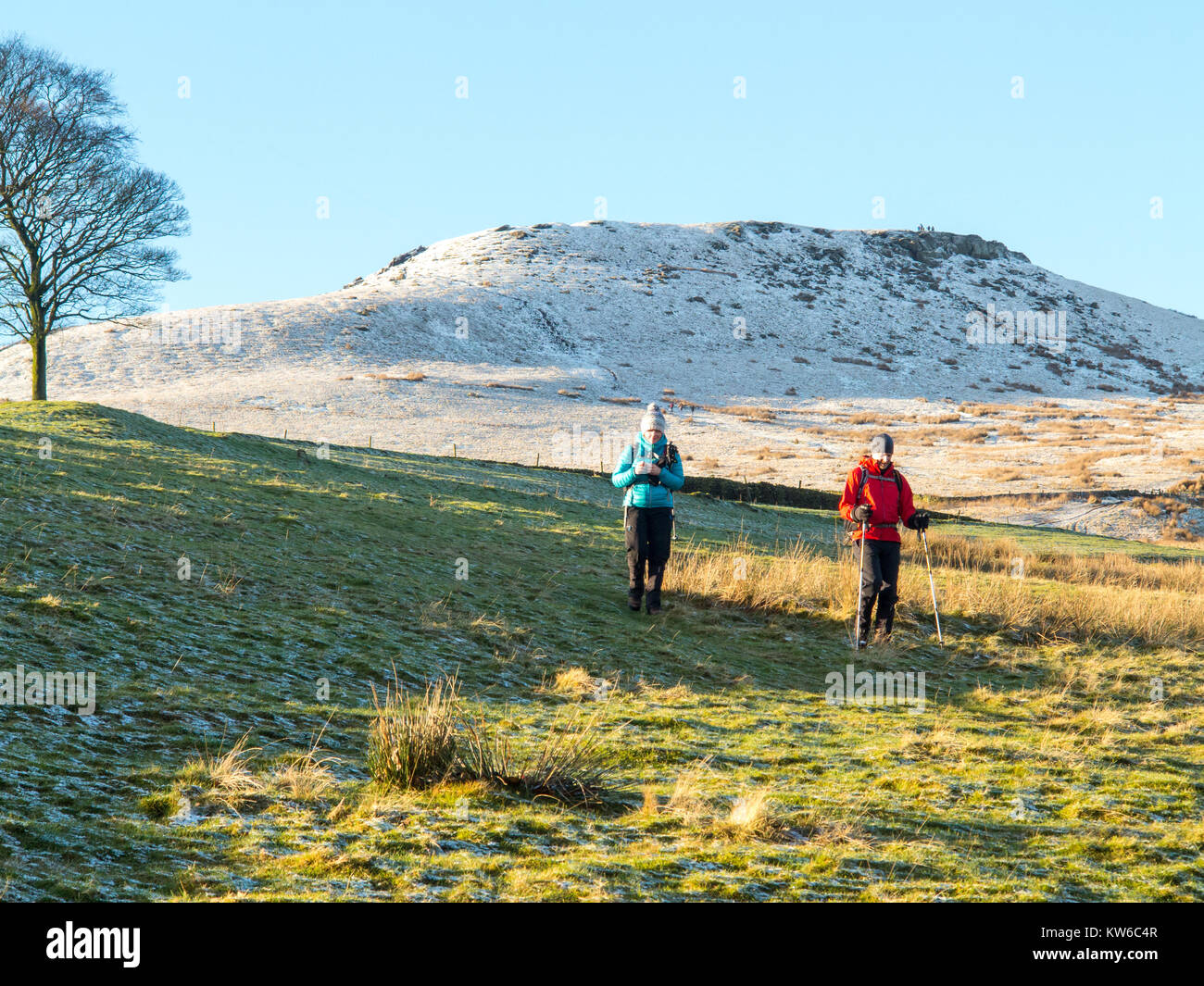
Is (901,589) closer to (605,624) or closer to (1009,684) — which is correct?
(1009,684)

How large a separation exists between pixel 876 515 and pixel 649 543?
259cm

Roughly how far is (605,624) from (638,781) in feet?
17.2

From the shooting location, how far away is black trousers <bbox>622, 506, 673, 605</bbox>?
11.5 m

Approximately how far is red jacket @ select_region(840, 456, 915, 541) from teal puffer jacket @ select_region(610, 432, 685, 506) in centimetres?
191

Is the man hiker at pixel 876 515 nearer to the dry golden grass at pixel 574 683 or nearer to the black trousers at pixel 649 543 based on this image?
the black trousers at pixel 649 543

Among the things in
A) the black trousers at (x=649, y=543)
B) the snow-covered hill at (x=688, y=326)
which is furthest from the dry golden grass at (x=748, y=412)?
the black trousers at (x=649, y=543)

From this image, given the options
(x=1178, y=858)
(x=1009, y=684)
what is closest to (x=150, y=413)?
(x=1009, y=684)

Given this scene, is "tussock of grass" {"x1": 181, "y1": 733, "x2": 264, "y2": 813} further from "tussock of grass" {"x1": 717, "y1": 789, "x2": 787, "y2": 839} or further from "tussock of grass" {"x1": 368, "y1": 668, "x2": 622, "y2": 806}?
"tussock of grass" {"x1": 717, "y1": 789, "x2": 787, "y2": 839}

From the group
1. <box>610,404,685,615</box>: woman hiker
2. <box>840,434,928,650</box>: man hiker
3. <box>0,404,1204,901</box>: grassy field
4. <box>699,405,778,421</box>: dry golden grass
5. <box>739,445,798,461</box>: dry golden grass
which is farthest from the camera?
<box>699,405,778,421</box>: dry golden grass

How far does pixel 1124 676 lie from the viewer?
1038cm

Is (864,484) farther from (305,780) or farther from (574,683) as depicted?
(305,780)

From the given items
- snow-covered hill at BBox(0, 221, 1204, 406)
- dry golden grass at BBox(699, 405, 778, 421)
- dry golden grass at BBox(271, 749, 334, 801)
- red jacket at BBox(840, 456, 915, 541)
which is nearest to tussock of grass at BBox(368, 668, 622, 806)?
dry golden grass at BBox(271, 749, 334, 801)

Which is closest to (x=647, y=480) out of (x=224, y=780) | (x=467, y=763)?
(x=467, y=763)

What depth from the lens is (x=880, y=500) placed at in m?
11.0
